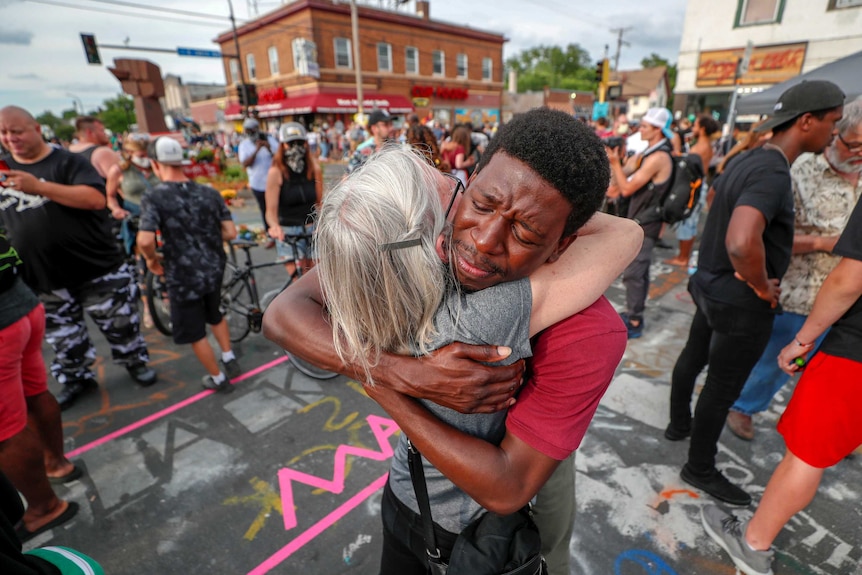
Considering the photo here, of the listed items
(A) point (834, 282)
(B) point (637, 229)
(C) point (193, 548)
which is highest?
(B) point (637, 229)

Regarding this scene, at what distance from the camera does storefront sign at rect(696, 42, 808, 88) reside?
16266mm

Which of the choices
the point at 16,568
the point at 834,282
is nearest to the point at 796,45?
the point at 834,282

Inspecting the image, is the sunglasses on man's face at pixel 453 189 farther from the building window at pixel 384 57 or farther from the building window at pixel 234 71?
the building window at pixel 234 71

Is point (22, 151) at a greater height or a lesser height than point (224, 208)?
greater

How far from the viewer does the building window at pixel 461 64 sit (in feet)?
92.5

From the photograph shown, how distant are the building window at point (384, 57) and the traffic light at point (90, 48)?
46.4ft

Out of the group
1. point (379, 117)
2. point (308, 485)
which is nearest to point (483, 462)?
point (308, 485)

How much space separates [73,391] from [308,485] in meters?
2.43

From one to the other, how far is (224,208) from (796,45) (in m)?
21.9

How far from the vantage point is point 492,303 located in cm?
97

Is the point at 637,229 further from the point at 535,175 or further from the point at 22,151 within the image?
the point at 22,151

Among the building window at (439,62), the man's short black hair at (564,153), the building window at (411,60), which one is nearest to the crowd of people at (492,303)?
the man's short black hair at (564,153)

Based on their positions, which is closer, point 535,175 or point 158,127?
point 535,175

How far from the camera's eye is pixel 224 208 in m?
3.44
